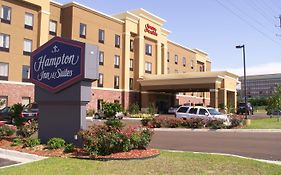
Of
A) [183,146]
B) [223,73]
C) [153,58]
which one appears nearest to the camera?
[183,146]

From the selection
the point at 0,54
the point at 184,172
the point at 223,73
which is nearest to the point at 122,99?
the point at 223,73

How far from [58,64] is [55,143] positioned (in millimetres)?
3247

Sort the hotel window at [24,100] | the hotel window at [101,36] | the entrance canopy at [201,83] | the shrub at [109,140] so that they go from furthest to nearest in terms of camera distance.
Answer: the entrance canopy at [201,83], the hotel window at [101,36], the hotel window at [24,100], the shrub at [109,140]

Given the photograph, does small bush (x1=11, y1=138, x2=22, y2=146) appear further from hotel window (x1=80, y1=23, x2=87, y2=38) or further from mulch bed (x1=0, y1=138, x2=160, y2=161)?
hotel window (x1=80, y1=23, x2=87, y2=38)

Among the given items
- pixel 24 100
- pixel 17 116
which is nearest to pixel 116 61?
pixel 24 100

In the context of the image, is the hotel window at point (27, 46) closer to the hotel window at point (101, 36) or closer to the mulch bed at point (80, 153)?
the hotel window at point (101, 36)

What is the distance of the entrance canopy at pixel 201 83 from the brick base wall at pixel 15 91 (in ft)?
68.0

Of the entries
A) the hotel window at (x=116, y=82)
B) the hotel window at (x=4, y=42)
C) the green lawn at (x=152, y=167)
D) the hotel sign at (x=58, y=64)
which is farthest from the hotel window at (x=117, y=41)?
the green lawn at (x=152, y=167)

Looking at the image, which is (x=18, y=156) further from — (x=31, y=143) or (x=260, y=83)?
(x=260, y=83)

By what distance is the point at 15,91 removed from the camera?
3950cm

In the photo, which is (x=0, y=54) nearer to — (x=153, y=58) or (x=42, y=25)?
(x=42, y=25)

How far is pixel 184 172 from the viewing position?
9.35 meters

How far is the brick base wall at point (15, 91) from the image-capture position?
38438 millimetres

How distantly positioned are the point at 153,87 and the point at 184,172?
1856 inches
